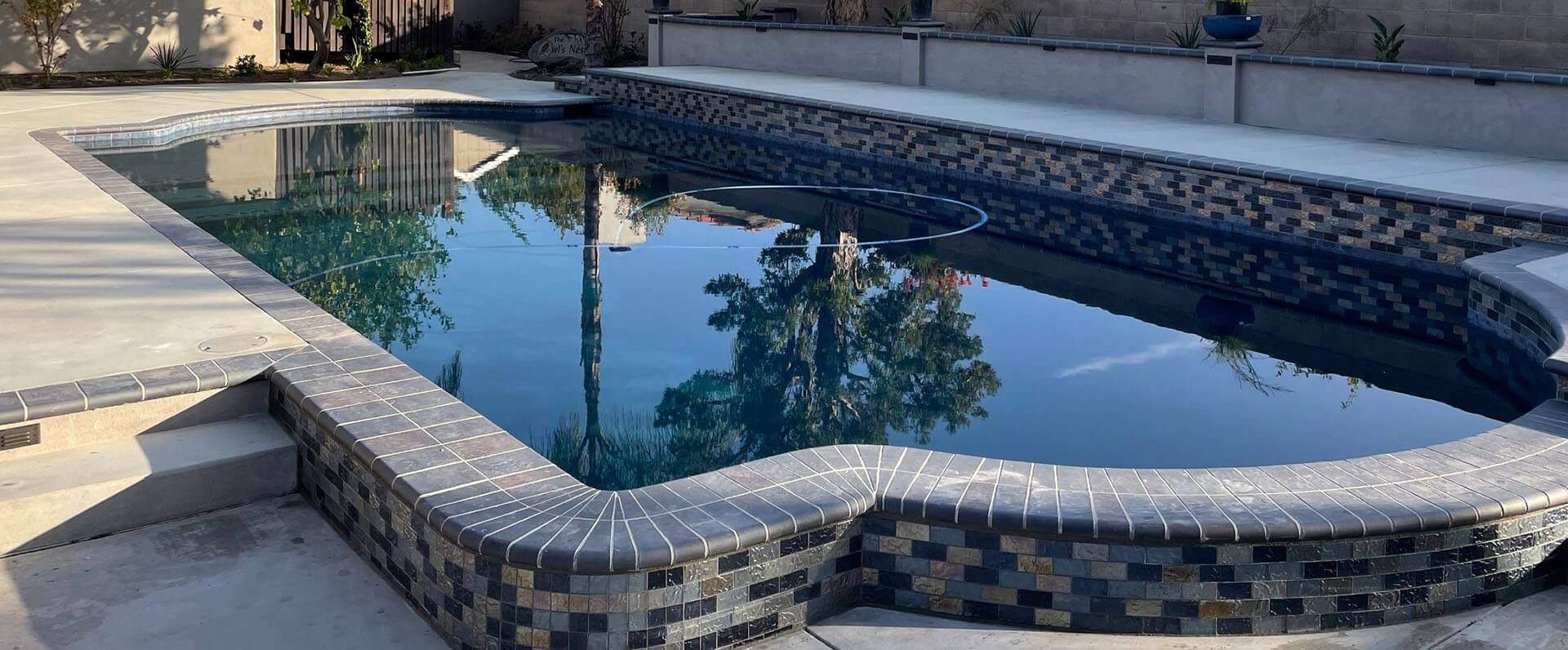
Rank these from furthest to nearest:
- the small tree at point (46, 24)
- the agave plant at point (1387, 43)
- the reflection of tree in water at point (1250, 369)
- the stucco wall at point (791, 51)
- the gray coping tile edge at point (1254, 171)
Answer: the small tree at point (46, 24), the stucco wall at point (791, 51), the agave plant at point (1387, 43), the gray coping tile edge at point (1254, 171), the reflection of tree in water at point (1250, 369)

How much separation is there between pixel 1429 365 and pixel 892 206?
3.96m

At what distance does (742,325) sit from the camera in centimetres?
631

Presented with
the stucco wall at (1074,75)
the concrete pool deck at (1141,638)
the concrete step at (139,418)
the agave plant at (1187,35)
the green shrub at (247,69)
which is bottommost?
the concrete pool deck at (1141,638)

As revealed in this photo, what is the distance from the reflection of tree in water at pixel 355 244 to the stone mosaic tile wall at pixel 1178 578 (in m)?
3.14

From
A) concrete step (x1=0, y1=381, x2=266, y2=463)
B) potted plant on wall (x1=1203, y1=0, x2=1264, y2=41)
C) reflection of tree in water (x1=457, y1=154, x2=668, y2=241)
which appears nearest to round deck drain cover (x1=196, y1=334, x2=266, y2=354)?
concrete step (x1=0, y1=381, x2=266, y2=463)

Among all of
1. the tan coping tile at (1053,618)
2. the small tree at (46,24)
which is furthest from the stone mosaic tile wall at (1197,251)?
the small tree at (46,24)

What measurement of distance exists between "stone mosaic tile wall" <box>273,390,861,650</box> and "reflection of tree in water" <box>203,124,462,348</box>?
2584 millimetres

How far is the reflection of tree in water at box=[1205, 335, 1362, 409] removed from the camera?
5527 millimetres

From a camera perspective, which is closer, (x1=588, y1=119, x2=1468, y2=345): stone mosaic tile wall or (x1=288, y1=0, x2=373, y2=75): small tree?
(x1=588, y1=119, x2=1468, y2=345): stone mosaic tile wall

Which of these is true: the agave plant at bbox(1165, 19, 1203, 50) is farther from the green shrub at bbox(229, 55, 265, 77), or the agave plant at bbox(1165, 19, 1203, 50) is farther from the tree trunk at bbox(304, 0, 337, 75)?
the green shrub at bbox(229, 55, 265, 77)

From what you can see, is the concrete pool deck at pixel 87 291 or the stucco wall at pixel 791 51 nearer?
the concrete pool deck at pixel 87 291

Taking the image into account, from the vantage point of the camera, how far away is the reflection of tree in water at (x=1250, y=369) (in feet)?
18.1

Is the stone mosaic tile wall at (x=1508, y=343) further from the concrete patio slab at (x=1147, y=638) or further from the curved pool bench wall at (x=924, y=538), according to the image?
the concrete patio slab at (x=1147, y=638)

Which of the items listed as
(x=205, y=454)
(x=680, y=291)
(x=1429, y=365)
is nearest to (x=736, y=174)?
(x=680, y=291)
